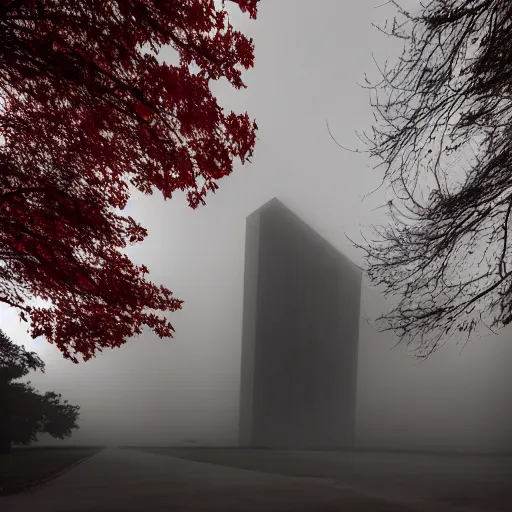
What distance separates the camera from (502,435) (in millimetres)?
30391

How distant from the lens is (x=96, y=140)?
30.5 ft

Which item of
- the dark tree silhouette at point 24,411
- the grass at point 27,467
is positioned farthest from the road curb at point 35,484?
the dark tree silhouette at point 24,411

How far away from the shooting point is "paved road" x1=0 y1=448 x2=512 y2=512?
412 inches

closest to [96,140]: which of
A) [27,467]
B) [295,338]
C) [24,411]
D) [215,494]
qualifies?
[215,494]

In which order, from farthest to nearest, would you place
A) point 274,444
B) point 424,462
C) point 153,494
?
1. point 274,444
2. point 424,462
3. point 153,494

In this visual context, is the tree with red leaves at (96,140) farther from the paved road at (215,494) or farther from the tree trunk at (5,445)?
the tree trunk at (5,445)

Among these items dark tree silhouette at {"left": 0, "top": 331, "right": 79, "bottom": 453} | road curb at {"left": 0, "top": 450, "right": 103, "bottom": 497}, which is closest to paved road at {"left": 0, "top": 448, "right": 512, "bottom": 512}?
road curb at {"left": 0, "top": 450, "right": 103, "bottom": 497}

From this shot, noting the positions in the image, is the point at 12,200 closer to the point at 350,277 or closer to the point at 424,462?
the point at 424,462

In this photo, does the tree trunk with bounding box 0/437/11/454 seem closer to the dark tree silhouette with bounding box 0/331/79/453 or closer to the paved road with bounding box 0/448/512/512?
the dark tree silhouette with bounding box 0/331/79/453

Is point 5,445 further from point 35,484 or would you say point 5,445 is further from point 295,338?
point 295,338

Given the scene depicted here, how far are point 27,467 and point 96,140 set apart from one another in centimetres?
902

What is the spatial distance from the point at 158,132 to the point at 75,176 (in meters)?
1.97

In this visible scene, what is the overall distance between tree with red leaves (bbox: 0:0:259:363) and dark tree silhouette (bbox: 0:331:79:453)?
733cm

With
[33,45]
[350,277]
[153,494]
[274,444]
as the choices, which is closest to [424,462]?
[274,444]
